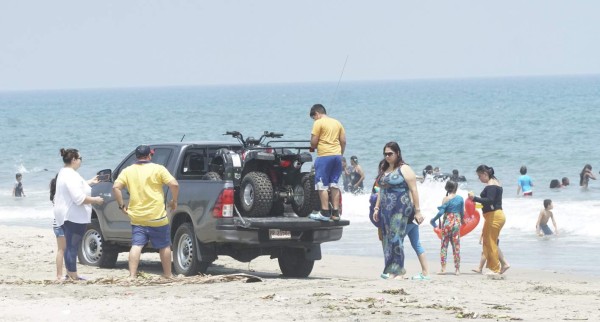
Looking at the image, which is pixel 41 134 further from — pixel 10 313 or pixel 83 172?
pixel 10 313

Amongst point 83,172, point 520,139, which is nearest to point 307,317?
point 83,172

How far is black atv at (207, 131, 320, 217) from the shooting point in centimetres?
1348

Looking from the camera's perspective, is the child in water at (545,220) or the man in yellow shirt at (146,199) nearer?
the man in yellow shirt at (146,199)

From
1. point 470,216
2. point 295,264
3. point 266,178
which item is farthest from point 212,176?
point 470,216

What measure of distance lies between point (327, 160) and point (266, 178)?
0.72 metres

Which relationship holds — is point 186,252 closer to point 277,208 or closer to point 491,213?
point 277,208

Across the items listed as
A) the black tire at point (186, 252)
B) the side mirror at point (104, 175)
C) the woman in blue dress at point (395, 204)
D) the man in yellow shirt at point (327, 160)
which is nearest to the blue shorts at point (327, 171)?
the man in yellow shirt at point (327, 160)

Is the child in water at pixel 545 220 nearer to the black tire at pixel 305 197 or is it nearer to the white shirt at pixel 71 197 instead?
the black tire at pixel 305 197

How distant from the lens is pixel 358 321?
9828 millimetres

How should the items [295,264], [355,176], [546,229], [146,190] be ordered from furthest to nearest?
[355,176] < [546,229] < [295,264] < [146,190]

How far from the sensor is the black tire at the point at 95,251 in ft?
51.0

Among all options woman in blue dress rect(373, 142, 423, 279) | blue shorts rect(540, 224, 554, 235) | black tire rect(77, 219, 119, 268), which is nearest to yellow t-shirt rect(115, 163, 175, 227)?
woman in blue dress rect(373, 142, 423, 279)

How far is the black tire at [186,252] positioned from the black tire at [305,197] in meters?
1.22

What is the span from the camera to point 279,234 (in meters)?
13.5
